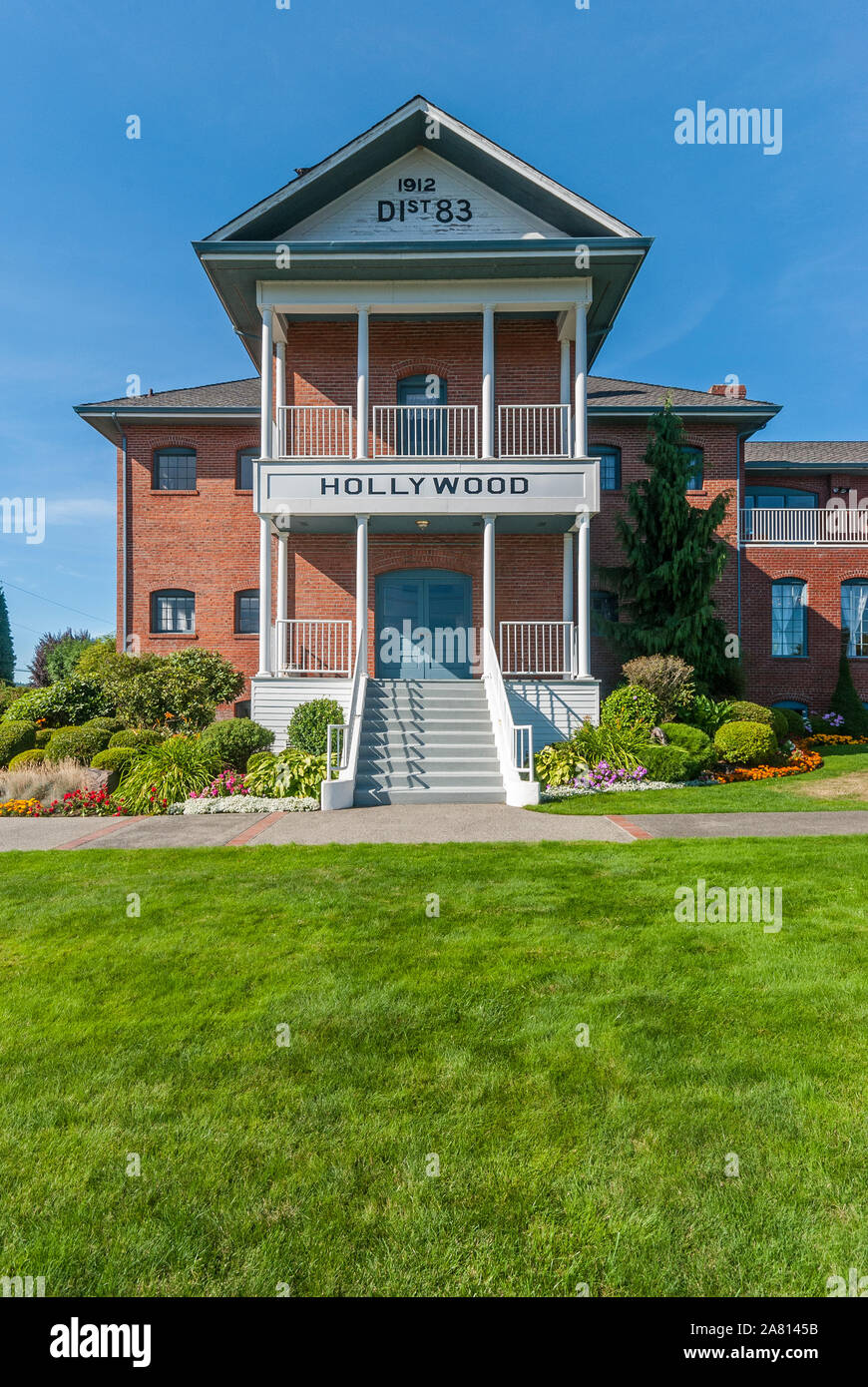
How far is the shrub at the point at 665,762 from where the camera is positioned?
1131 centimetres

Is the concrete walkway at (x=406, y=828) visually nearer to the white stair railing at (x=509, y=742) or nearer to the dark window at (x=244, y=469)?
the white stair railing at (x=509, y=742)

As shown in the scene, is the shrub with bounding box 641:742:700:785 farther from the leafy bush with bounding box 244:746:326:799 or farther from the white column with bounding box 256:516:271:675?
the white column with bounding box 256:516:271:675

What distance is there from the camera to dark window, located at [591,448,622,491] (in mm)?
18328

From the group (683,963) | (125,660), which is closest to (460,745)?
(683,963)

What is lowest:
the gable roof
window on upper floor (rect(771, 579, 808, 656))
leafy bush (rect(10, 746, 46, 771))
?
leafy bush (rect(10, 746, 46, 771))

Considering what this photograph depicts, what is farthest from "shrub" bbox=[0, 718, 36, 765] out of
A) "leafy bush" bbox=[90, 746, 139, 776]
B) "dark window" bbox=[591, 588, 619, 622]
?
"dark window" bbox=[591, 588, 619, 622]

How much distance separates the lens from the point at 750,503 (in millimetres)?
22109

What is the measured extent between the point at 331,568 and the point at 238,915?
1162 cm

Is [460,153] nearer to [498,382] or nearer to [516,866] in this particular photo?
[498,382]

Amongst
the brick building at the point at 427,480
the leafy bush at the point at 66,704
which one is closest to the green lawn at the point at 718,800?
the brick building at the point at 427,480

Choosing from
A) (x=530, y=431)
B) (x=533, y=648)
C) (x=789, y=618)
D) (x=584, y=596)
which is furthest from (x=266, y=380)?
(x=789, y=618)

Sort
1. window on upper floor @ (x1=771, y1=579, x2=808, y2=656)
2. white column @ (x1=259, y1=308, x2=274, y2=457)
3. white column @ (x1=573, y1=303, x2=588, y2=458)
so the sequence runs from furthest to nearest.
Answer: window on upper floor @ (x1=771, y1=579, x2=808, y2=656) → white column @ (x1=259, y1=308, x2=274, y2=457) → white column @ (x1=573, y1=303, x2=588, y2=458)

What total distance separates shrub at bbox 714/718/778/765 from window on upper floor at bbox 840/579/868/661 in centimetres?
793

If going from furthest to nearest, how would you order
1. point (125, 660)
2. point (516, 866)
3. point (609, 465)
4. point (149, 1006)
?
point (609, 465) < point (125, 660) < point (516, 866) < point (149, 1006)
